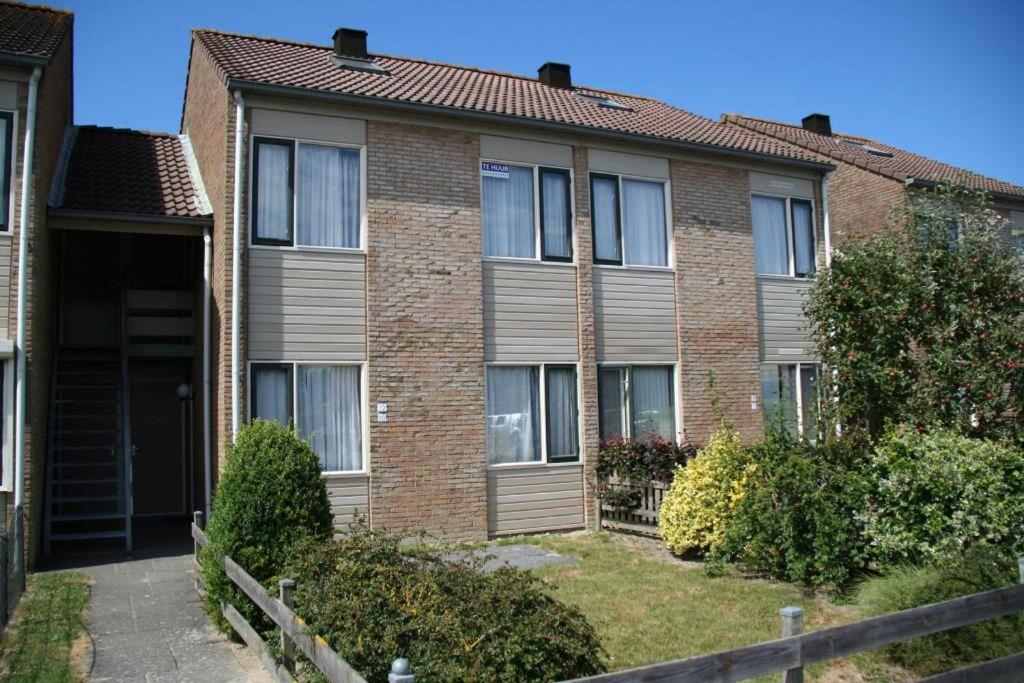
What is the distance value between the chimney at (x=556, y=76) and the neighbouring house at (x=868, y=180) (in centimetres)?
469

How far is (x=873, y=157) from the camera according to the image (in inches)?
925

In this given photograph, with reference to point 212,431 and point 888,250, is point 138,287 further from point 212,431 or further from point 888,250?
point 888,250

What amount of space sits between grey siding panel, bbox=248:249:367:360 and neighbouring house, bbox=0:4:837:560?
32 millimetres

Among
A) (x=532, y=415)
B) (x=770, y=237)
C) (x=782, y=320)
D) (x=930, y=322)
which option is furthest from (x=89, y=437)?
(x=930, y=322)

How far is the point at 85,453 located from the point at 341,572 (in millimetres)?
11026

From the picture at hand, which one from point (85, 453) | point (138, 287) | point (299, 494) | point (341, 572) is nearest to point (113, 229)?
point (138, 287)

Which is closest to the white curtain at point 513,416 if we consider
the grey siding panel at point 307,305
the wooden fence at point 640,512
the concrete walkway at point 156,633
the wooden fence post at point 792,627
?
the wooden fence at point 640,512

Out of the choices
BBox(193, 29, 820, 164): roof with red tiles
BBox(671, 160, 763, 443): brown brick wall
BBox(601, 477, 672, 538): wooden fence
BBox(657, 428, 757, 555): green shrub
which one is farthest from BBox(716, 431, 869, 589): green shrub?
BBox(193, 29, 820, 164): roof with red tiles

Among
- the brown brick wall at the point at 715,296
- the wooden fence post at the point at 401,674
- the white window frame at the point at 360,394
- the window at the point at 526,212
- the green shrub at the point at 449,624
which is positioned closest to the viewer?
the wooden fence post at the point at 401,674

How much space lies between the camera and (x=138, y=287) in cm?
1662

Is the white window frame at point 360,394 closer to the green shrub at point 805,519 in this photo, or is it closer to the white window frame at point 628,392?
the white window frame at point 628,392

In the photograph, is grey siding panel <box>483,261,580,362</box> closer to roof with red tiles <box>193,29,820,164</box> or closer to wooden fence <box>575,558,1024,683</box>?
roof with red tiles <box>193,29,820,164</box>

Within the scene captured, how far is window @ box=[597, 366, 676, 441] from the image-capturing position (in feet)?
50.3

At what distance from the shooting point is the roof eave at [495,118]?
12.9m
